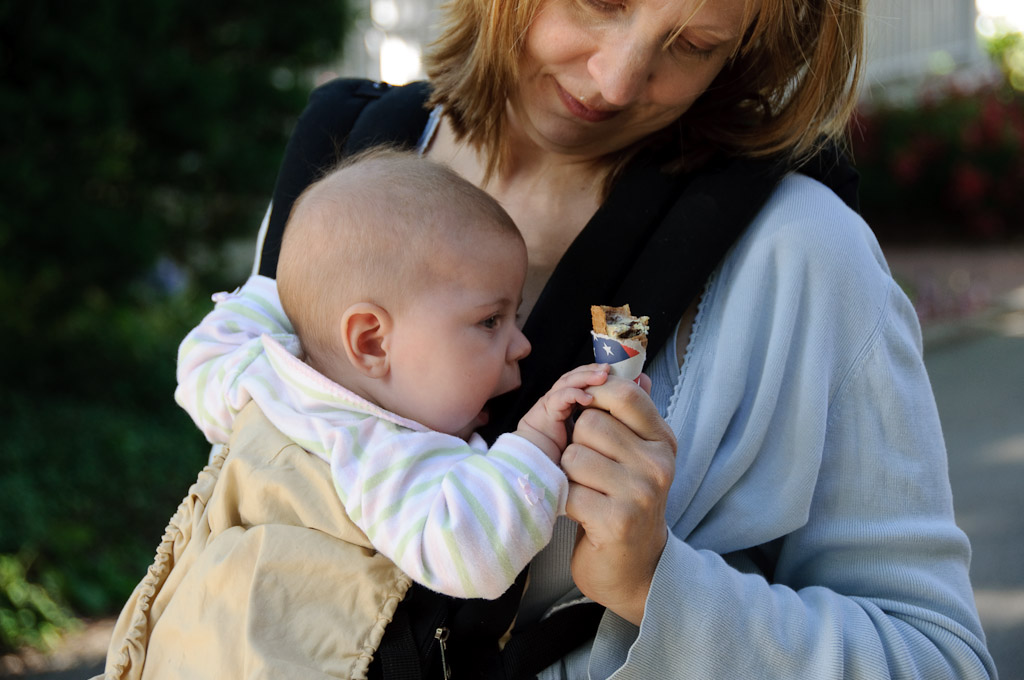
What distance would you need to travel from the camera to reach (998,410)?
7320 millimetres

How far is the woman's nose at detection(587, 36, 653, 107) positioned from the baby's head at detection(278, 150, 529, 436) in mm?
302

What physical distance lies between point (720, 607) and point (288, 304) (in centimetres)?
90

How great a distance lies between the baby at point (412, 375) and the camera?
4.87 ft

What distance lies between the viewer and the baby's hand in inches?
59.3

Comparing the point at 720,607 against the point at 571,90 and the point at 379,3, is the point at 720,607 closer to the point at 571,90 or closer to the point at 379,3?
the point at 571,90

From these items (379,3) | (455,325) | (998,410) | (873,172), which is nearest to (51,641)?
(455,325)

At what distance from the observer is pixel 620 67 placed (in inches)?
73.3

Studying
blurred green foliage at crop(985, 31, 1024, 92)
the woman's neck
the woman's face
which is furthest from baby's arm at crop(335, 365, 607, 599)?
blurred green foliage at crop(985, 31, 1024, 92)

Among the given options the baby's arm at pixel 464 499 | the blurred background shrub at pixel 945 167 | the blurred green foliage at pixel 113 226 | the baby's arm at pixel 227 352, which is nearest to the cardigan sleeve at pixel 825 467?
the baby's arm at pixel 464 499

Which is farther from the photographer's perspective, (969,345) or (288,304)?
(969,345)

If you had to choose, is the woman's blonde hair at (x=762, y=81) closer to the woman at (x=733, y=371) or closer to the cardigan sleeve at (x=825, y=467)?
the woman at (x=733, y=371)

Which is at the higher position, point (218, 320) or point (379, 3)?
point (379, 3)

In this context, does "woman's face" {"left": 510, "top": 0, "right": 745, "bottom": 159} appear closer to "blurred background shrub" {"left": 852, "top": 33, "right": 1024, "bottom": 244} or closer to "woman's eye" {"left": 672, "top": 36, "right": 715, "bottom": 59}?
"woman's eye" {"left": 672, "top": 36, "right": 715, "bottom": 59}

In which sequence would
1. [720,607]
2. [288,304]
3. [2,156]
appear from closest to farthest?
[720,607]
[288,304]
[2,156]
